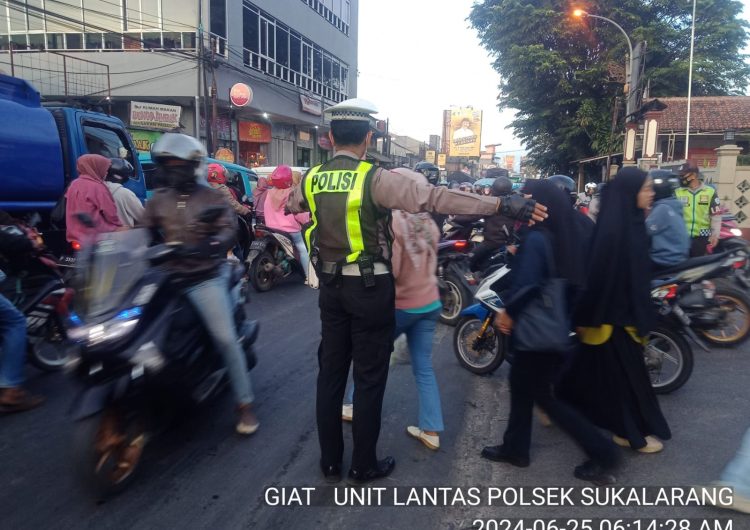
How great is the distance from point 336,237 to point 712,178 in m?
12.7

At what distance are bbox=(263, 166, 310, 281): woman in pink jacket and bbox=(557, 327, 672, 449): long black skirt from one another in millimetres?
5011

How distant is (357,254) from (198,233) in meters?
1.13

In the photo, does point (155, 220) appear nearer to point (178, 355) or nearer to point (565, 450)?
point (178, 355)

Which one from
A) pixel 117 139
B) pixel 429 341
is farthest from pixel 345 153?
pixel 117 139

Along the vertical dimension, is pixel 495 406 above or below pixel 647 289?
below

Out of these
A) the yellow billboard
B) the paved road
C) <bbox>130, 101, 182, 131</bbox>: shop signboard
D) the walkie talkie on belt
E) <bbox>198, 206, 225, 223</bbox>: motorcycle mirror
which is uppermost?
the yellow billboard

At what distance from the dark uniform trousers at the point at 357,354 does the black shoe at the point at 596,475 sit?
3.75 ft

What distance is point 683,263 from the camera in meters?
4.58

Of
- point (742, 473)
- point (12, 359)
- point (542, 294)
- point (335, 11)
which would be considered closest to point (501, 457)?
point (542, 294)

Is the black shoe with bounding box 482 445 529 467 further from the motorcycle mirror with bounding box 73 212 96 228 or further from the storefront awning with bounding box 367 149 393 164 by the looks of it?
the motorcycle mirror with bounding box 73 212 96 228

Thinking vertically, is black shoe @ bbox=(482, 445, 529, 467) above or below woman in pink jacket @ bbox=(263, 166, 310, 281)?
below

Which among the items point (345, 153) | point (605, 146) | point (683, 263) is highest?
point (605, 146)

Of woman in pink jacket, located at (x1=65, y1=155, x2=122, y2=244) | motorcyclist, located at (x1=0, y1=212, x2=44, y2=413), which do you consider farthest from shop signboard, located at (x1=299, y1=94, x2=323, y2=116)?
motorcyclist, located at (x1=0, y1=212, x2=44, y2=413)

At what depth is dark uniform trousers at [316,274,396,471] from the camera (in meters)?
2.65
